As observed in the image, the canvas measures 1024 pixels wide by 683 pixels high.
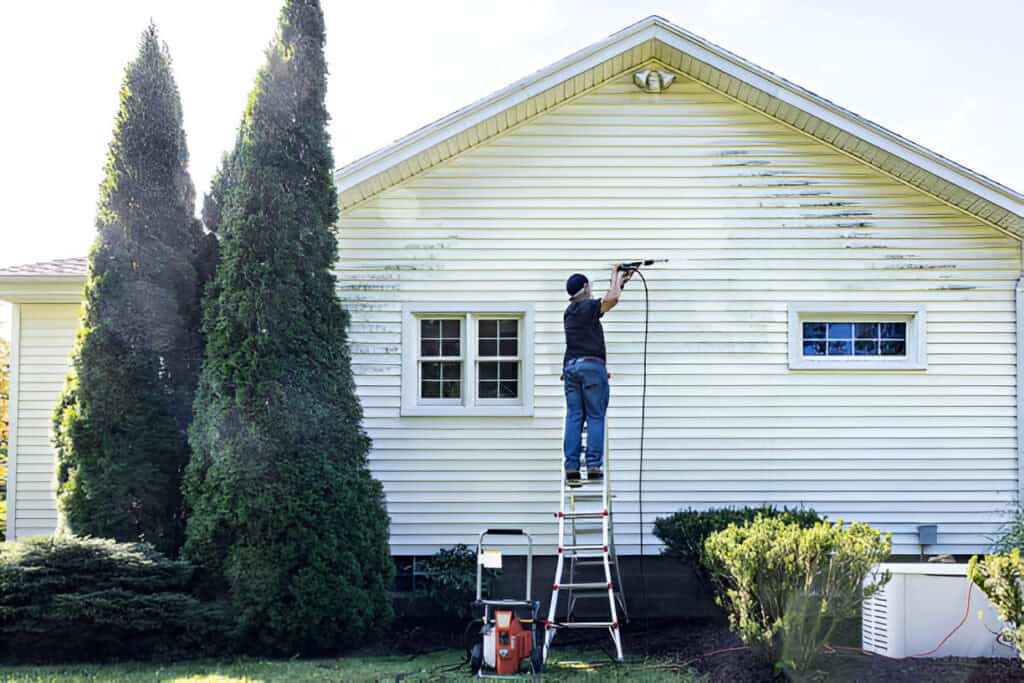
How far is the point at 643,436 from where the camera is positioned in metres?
10.7

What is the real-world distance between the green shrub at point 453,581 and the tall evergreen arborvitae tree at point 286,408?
0.89m

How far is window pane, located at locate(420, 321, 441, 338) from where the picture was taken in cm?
1086

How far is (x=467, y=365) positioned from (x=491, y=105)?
270 cm

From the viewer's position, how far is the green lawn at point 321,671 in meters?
7.53

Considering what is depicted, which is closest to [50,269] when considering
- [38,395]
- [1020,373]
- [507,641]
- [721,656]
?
[38,395]

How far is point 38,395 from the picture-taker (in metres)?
11.8

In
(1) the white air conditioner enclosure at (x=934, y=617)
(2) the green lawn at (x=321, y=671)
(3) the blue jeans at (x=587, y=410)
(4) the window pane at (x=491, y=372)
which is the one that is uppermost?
(4) the window pane at (x=491, y=372)

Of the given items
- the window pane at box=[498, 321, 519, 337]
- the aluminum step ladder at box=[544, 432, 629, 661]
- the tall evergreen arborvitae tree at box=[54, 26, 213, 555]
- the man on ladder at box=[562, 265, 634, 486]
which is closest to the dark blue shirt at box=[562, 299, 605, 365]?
the man on ladder at box=[562, 265, 634, 486]

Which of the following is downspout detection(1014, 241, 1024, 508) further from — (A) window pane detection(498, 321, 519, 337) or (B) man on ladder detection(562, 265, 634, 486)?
(A) window pane detection(498, 321, 519, 337)

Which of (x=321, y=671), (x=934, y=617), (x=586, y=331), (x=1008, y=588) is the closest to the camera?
(x=1008, y=588)

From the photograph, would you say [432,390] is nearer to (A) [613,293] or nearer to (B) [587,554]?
(A) [613,293]

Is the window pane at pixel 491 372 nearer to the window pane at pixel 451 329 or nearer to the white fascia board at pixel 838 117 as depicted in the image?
the window pane at pixel 451 329

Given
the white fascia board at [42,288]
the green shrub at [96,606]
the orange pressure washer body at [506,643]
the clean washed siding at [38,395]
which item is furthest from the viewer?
the clean washed siding at [38,395]

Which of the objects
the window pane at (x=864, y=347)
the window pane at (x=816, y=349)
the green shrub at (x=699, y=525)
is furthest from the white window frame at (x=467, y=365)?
the window pane at (x=864, y=347)
